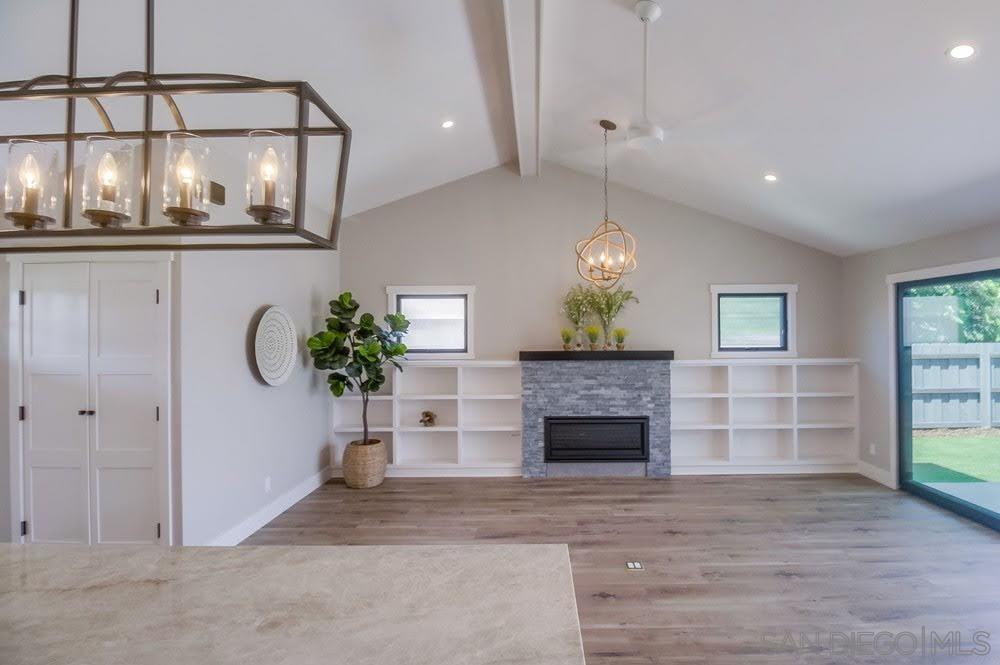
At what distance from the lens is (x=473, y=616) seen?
104 centimetres

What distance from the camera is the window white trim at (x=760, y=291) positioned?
18.5 feet

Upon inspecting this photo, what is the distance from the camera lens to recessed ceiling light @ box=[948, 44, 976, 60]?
242 cm

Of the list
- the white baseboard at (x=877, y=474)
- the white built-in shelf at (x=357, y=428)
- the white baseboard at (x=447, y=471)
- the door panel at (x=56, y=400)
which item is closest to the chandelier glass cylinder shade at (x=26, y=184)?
the door panel at (x=56, y=400)

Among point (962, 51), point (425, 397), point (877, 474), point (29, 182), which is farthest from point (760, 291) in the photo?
point (29, 182)

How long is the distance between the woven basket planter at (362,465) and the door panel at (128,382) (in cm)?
203

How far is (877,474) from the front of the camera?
512cm

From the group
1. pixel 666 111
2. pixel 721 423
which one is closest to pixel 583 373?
pixel 721 423

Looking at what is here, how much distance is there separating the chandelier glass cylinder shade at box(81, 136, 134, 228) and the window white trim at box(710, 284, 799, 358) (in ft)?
18.3

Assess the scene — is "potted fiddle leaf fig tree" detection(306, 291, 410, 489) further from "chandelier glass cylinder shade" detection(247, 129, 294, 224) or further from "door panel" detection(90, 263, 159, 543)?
"chandelier glass cylinder shade" detection(247, 129, 294, 224)

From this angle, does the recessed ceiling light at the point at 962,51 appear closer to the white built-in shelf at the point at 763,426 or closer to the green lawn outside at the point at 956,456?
the green lawn outside at the point at 956,456

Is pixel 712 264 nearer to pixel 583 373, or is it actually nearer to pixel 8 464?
pixel 583 373

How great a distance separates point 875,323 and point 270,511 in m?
6.14

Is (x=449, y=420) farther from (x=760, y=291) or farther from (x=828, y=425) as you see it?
(x=828, y=425)

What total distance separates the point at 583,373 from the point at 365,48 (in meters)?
3.72
